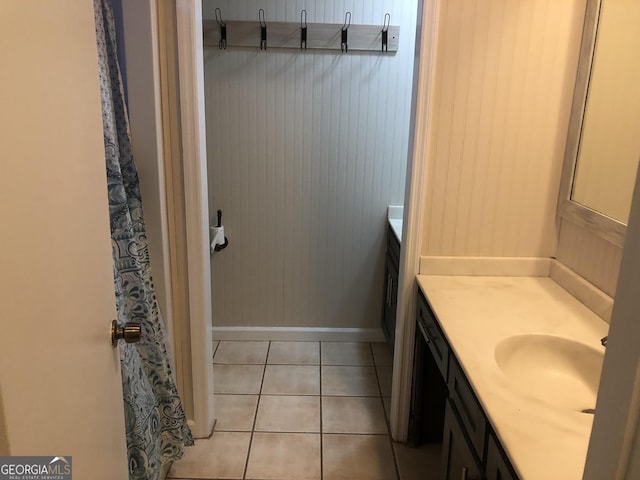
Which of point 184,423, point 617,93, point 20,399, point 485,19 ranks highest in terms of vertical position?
point 485,19

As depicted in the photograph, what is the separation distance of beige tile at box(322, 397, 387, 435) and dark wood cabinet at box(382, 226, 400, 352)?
1.21ft

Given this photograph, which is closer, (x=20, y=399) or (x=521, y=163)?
(x=20, y=399)

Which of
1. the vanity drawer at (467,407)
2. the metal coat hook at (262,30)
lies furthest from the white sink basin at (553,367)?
the metal coat hook at (262,30)

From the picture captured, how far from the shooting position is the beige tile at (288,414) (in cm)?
240

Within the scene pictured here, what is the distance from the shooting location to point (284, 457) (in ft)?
7.22

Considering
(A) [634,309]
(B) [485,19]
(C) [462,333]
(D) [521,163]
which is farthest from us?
(D) [521,163]

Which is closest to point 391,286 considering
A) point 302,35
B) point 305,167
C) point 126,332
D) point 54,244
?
point 305,167

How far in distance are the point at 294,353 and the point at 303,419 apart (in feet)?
2.20

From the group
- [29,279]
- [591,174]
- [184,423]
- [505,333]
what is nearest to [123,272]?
[184,423]

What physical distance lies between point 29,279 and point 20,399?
16cm

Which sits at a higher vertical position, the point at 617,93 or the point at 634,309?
the point at 617,93

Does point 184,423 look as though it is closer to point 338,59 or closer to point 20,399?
point 20,399

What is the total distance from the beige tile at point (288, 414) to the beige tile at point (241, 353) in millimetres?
406

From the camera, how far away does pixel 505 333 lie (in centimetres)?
154
